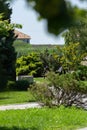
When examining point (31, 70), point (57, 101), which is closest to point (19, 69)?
point (31, 70)

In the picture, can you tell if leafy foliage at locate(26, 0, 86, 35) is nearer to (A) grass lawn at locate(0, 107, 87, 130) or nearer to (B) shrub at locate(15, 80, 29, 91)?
(A) grass lawn at locate(0, 107, 87, 130)

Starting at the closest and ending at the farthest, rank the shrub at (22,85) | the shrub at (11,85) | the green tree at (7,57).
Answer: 1. the shrub at (22,85)
2. the shrub at (11,85)
3. the green tree at (7,57)

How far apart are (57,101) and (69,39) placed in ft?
91.7

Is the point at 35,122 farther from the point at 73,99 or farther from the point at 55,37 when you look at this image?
the point at 55,37

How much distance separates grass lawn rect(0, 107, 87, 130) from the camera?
35.2ft

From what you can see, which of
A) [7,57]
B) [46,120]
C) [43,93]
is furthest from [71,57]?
[46,120]

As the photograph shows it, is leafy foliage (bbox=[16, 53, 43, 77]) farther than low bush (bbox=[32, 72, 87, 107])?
Yes

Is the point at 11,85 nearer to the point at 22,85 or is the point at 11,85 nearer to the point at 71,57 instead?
the point at 22,85

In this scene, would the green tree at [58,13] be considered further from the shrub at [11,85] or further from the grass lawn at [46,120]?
the shrub at [11,85]

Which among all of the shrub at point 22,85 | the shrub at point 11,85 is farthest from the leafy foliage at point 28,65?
the shrub at point 22,85

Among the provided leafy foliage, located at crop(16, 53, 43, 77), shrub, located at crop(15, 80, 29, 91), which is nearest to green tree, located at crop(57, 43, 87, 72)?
leafy foliage, located at crop(16, 53, 43, 77)

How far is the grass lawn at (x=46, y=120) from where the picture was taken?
10742 millimetres

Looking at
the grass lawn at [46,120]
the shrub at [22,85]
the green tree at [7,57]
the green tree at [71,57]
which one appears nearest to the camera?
the grass lawn at [46,120]

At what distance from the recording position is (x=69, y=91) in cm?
1465
